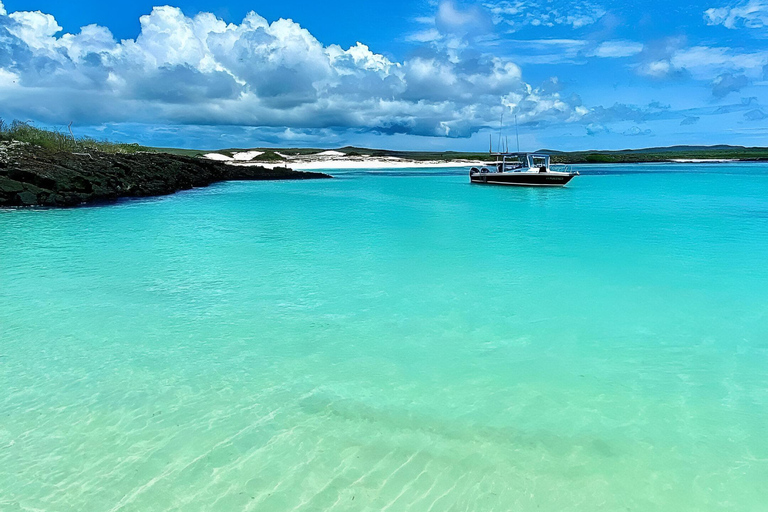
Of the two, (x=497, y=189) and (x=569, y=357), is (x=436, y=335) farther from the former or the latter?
(x=497, y=189)

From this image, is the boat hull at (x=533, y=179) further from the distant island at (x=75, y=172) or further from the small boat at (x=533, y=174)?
the distant island at (x=75, y=172)

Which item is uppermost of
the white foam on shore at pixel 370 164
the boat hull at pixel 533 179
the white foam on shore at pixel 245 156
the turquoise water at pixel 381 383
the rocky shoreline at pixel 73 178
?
the white foam on shore at pixel 245 156

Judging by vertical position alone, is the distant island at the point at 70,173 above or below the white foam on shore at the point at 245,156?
below

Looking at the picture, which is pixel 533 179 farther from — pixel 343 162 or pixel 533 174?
pixel 343 162

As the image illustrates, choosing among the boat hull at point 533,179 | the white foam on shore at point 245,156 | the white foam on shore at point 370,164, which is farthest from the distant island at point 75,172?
the white foam on shore at point 245,156

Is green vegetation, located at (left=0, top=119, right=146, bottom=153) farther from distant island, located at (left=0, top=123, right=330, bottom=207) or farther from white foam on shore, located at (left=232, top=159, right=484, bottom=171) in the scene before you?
white foam on shore, located at (left=232, top=159, right=484, bottom=171)

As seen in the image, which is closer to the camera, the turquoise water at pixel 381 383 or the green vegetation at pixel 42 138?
the turquoise water at pixel 381 383

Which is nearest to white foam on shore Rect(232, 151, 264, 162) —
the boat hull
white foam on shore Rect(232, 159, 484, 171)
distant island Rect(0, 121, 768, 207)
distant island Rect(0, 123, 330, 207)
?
white foam on shore Rect(232, 159, 484, 171)
